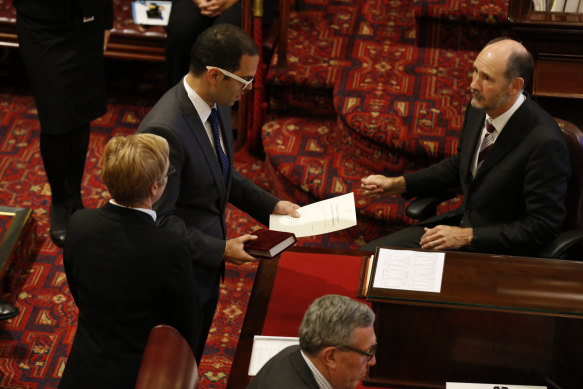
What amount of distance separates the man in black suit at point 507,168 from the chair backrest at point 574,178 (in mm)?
81

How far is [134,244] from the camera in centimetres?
215

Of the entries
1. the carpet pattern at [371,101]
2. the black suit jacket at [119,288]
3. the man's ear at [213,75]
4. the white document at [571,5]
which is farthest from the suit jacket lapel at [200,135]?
the white document at [571,5]

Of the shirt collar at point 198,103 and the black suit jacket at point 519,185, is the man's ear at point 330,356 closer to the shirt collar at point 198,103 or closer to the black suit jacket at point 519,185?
the shirt collar at point 198,103

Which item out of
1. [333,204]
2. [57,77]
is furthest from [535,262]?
Answer: [57,77]

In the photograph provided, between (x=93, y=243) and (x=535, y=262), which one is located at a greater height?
(x=93, y=243)

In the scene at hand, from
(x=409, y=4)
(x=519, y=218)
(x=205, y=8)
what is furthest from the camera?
(x=409, y=4)

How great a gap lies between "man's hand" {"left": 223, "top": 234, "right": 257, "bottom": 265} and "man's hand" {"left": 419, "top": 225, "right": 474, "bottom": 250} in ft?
2.55

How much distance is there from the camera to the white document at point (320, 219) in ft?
9.53

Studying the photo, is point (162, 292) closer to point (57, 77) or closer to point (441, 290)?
point (441, 290)

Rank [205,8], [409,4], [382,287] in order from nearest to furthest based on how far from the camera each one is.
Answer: [382,287], [205,8], [409,4]

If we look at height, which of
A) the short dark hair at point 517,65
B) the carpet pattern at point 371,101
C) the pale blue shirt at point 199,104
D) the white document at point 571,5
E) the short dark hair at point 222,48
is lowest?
the carpet pattern at point 371,101

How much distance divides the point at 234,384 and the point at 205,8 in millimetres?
2717

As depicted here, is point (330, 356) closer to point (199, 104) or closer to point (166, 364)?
point (166, 364)

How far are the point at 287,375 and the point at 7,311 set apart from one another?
6.72 ft
